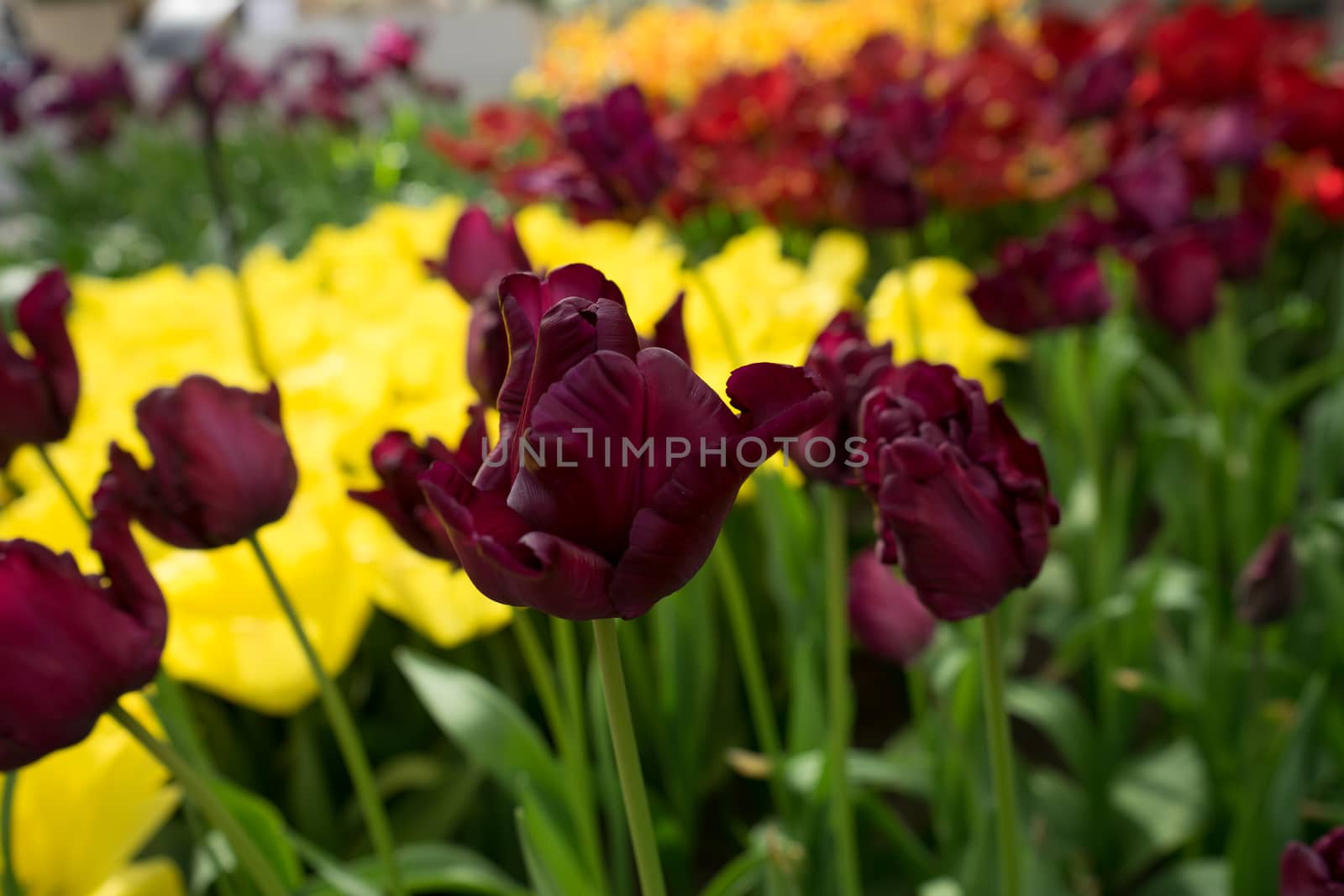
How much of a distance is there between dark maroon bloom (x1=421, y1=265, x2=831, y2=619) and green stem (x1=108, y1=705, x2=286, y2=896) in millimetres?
163

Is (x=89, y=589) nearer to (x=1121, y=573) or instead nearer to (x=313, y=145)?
(x=1121, y=573)

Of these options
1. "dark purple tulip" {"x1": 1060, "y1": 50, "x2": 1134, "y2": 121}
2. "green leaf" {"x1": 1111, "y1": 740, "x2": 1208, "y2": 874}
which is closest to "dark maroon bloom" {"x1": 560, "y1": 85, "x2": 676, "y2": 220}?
"green leaf" {"x1": 1111, "y1": 740, "x2": 1208, "y2": 874}

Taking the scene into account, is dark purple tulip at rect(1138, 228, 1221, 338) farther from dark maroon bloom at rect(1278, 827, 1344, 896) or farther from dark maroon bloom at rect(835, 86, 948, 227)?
dark maroon bloom at rect(1278, 827, 1344, 896)

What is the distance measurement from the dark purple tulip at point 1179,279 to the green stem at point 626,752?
0.68 m

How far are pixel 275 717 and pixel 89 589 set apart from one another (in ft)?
2.03

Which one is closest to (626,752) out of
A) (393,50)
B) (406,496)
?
(406,496)

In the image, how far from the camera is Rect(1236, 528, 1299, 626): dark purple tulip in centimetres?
65

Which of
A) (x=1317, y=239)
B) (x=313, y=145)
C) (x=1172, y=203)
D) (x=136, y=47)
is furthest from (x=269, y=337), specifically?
(x=313, y=145)

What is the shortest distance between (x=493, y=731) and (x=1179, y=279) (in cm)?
59

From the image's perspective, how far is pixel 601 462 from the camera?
0.28m

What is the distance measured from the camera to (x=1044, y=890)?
0.64 meters

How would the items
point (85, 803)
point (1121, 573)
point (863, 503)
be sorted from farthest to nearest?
point (863, 503) < point (1121, 573) < point (85, 803)

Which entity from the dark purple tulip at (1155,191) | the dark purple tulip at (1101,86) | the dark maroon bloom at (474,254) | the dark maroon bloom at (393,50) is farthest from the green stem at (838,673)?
the dark maroon bloom at (393,50)

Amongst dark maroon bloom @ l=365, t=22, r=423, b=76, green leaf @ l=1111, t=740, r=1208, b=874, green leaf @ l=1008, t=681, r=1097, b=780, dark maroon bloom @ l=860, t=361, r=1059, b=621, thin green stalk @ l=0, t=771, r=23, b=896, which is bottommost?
green leaf @ l=1111, t=740, r=1208, b=874
